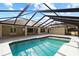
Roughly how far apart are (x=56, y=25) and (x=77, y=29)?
2.13 metres

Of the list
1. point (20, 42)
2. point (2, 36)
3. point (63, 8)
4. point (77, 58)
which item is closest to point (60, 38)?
point (20, 42)

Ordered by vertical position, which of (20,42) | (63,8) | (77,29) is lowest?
(20,42)

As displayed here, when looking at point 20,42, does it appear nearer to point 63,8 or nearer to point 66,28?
point 66,28

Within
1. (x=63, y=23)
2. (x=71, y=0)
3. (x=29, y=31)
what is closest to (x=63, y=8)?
(x=71, y=0)

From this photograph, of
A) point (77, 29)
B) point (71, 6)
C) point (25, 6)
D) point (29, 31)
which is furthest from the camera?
point (29, 31)

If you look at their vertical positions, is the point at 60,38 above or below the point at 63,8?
below

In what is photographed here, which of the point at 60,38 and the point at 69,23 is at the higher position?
the point at 69,23

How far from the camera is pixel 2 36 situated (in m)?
9.94

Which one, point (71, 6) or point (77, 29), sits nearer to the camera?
point (71, 6)

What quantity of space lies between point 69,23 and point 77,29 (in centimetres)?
152

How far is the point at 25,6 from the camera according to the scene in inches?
252

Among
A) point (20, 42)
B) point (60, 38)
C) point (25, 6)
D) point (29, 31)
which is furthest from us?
point (29, 31)

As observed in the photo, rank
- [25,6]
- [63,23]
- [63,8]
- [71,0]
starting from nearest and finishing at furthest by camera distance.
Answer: [71,0] < [63,8] < [25,6] < [63,23]

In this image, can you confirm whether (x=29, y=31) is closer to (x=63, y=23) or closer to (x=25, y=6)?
(x=63, y=23)
